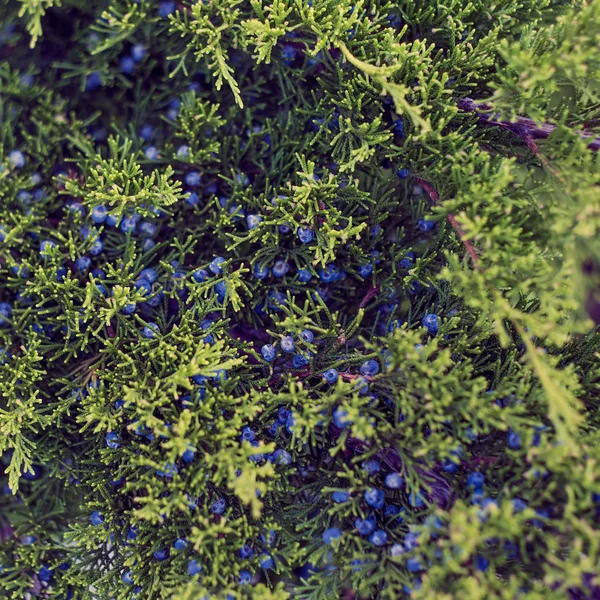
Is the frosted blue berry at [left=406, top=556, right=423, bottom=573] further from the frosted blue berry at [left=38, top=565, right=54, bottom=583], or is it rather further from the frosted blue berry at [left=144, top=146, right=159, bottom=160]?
the frosted blue berry at [left=144, top=146, right=159, bottom=160]

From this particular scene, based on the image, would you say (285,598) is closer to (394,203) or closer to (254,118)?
(394,203)

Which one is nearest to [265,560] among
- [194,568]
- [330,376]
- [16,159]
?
[194,568]

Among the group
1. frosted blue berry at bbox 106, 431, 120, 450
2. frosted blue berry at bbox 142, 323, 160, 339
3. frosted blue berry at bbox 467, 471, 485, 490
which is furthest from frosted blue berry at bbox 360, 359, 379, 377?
frosted blue berry at bbox 106, 431, 120, 450

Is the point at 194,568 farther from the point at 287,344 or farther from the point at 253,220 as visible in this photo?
the point at 253,220

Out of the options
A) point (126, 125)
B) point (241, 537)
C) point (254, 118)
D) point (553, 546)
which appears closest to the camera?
point (553, 546)

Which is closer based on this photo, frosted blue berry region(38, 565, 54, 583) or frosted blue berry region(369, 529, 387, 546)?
frosted blue berry region(369, 529, 387, 546)

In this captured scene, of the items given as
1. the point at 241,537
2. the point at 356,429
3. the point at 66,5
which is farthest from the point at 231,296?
the point at 66,5
